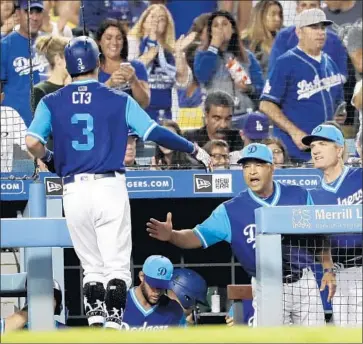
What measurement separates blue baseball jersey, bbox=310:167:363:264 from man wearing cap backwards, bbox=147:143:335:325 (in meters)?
0.30

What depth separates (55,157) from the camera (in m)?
7.02

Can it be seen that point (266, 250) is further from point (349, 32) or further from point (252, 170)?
point (349, 32)

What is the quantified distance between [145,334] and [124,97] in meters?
2.80

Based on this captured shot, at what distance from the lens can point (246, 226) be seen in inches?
320

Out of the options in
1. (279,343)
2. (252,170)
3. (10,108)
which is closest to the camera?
(279,343)

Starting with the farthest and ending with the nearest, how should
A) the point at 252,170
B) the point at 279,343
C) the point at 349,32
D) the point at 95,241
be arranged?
the point at 349,32 < the point at 252,170 < the point at 95,241 < the point at 279,343

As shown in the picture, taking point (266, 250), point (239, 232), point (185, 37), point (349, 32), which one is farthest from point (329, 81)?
point (266, 250)

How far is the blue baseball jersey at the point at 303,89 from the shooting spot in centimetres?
1110

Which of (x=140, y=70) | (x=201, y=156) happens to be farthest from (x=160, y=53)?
(x=201, y=156)

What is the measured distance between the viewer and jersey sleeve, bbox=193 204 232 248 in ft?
26.4

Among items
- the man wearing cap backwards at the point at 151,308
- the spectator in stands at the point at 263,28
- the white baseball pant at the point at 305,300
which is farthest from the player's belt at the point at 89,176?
the spectator in stands at the point at 263,28

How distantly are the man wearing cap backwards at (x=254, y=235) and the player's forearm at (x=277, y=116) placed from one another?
2.83 metres

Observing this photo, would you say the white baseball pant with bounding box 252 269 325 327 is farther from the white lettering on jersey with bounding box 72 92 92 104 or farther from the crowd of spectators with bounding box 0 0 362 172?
the crowd of spectators with bounding box 0 0 362 172

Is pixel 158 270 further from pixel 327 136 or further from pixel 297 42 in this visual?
pixel 297 42
